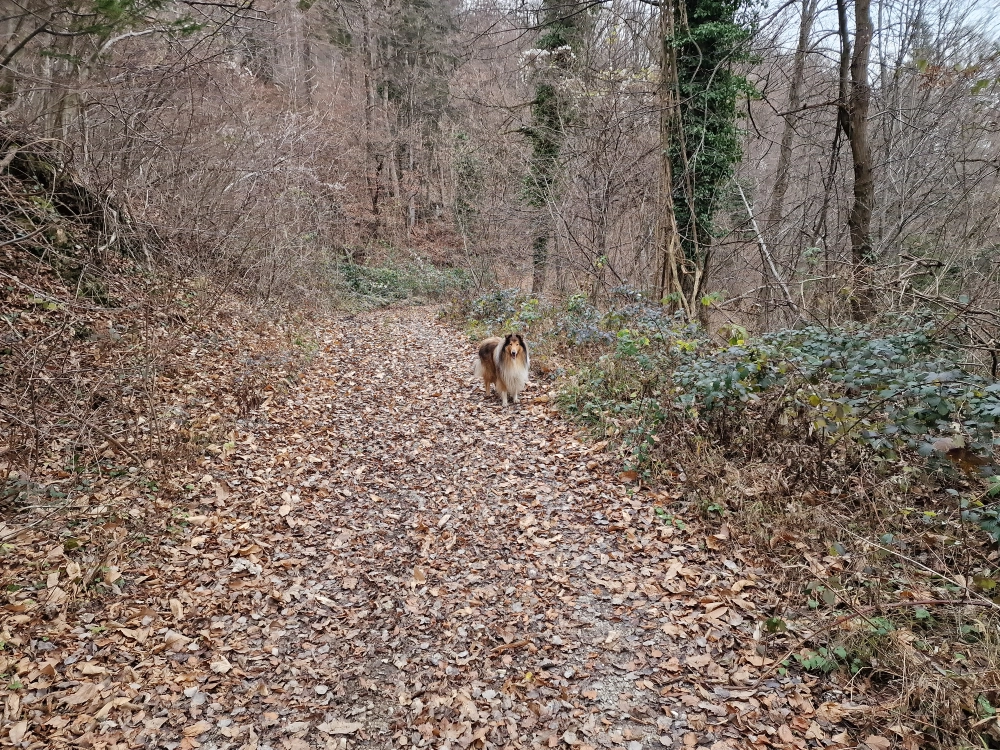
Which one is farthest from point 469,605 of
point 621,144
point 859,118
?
point 621,144

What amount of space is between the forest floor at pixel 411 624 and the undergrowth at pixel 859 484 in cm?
28

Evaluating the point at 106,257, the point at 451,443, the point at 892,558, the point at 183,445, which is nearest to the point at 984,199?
the point at 892,558

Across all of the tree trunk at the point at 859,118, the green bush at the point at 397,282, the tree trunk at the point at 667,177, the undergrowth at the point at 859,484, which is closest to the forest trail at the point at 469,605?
the undergrowth at the point at 859,484

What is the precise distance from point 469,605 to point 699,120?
9265mm

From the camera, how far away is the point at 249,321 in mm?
9773

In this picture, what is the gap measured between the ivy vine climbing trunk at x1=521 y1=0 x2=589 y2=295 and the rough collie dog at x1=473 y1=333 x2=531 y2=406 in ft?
19.7

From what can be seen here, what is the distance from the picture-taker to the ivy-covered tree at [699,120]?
30.3ft

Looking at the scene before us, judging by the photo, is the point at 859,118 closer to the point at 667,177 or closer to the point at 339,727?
the point at 667,177

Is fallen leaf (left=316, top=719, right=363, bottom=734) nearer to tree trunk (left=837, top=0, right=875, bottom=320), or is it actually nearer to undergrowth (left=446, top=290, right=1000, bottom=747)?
undergrowth (left=446, top=290, right=1000, bottom=747)

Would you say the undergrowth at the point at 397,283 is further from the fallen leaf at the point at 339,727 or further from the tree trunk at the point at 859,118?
the fallen leaf at the point at 339,727

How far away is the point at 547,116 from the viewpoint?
15.0m

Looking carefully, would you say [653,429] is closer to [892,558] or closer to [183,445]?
[892,558]

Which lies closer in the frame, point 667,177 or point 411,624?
point 411,624

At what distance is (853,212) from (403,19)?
20.3m
